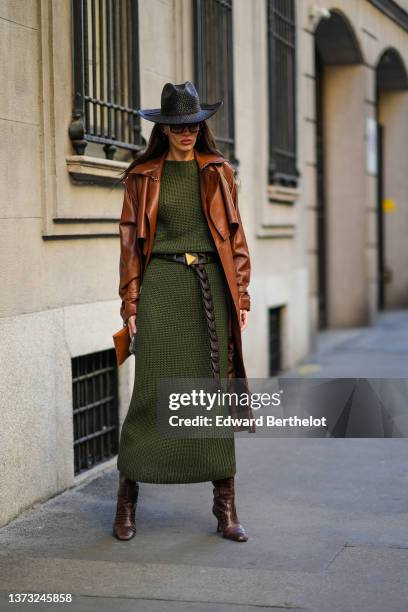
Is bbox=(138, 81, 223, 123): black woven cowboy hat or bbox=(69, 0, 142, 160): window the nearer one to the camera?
bbox=(138, 81, 223, 123): black woven cowboy hat

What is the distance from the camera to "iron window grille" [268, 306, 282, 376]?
468 inches

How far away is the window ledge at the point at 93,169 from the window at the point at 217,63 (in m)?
2.15

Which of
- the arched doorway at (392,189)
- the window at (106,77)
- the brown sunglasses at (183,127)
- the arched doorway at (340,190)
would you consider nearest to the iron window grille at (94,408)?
the window at (106,77)

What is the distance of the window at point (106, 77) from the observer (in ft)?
22.5

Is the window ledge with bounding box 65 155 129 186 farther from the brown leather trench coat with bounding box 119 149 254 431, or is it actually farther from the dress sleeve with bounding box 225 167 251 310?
the dress sleeve with bounding box 225 167 251 310

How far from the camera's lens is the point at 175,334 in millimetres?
5574

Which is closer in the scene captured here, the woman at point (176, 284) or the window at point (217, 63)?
the woman at point (176, 284)

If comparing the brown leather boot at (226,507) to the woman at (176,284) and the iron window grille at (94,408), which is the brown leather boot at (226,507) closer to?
the woman at (176,284)

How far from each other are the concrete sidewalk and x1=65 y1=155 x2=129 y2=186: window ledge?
1.77 meters

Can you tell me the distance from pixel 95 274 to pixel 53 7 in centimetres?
159

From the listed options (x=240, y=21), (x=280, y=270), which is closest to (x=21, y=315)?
(x=240, y=21)

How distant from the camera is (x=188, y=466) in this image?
5.55 meters

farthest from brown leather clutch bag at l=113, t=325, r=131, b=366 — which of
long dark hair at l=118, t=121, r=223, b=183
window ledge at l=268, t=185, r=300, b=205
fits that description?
window ledge at l=268, t=185, r=300, b=205

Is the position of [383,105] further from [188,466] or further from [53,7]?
[188,466]
